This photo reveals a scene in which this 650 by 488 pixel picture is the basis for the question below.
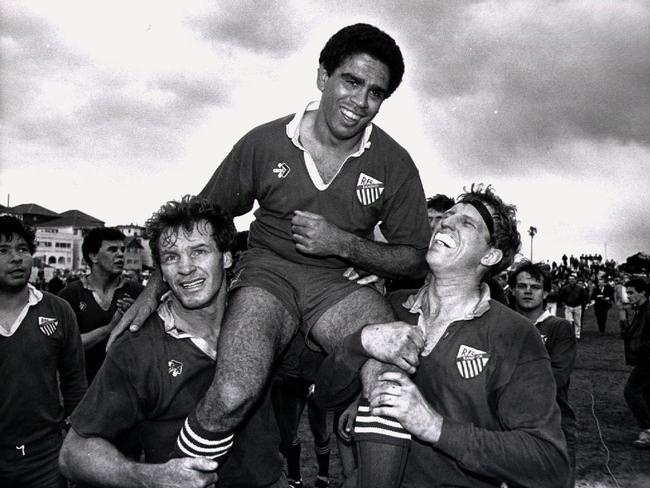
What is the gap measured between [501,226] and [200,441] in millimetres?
1904

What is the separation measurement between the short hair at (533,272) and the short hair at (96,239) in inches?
176

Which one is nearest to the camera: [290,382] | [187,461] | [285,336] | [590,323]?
[187,461]

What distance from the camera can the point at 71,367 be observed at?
16.4ft

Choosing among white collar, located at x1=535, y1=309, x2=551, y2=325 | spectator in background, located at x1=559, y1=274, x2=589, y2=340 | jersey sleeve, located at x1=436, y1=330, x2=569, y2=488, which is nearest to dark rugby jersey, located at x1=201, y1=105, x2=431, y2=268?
jersey sleeve, located at x1=436, y1=330, x2=569, y2=488

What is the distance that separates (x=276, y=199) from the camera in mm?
3236

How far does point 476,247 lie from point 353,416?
106cm

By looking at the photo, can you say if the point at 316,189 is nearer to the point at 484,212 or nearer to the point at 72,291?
the point at 484,212

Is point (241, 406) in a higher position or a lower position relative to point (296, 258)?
lower

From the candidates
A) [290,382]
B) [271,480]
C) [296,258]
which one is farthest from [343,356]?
[290,382]

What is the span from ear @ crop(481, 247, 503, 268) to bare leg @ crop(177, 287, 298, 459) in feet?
3.68

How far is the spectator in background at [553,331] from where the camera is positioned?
5.52m

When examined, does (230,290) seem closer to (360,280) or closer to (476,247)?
(360,280)

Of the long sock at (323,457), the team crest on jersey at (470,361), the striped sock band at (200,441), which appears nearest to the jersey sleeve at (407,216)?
the team crest on jersey at (470,361)

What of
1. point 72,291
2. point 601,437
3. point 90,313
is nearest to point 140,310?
point 90,313
